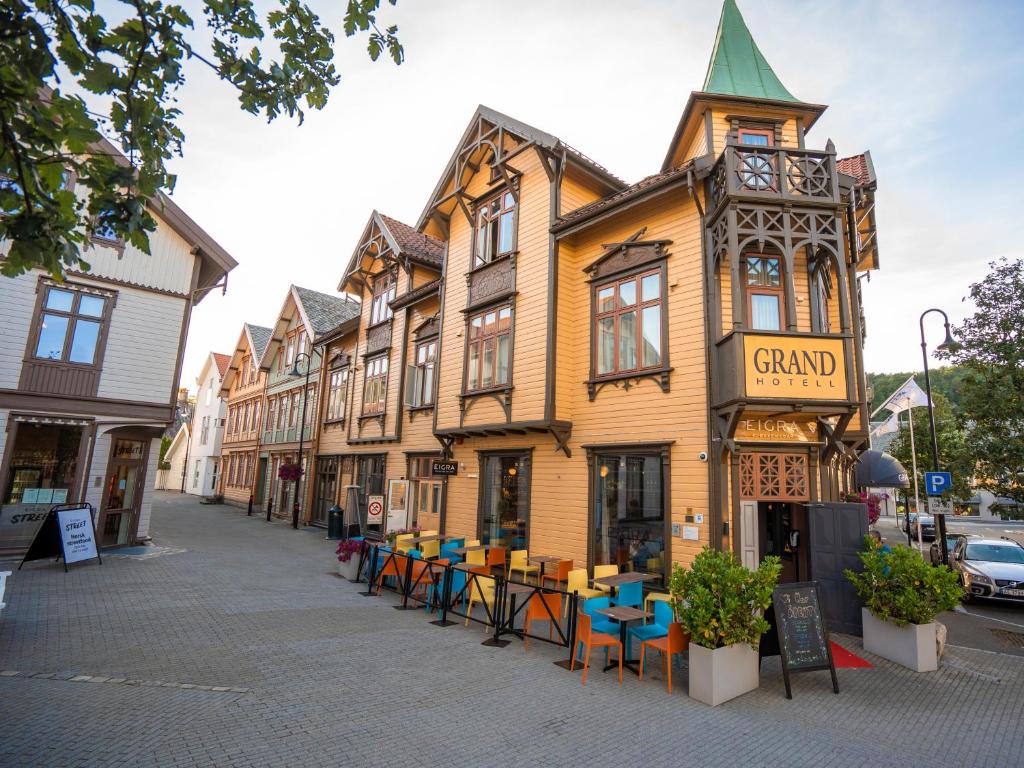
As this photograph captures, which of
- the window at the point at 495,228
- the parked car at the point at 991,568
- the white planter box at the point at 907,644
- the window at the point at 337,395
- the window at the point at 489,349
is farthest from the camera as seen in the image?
the window at the point at 337,395

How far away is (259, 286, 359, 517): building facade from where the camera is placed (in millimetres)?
26562

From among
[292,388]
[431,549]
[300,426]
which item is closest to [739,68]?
[431,549]

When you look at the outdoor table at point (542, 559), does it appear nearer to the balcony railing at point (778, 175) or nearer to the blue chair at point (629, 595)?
the blue chair at point (629, 595)

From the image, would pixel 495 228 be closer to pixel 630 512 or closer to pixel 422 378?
pixel 422 378

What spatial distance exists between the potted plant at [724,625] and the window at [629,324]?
5.52 meters

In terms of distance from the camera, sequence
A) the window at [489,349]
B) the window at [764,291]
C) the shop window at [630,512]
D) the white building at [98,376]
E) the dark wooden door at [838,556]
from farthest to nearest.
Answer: the window at [489,349] → the white building at [98,376] → the shop window at [630,512] → the window at [764,291] → the dark wooden door at [838,556]

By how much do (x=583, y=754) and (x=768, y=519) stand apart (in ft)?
27.9

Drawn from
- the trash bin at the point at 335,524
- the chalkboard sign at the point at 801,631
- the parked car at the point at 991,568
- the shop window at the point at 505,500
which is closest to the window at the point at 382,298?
the trash bin at the point at 335,524

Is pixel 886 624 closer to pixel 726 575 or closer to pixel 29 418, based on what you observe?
pixel 726 575

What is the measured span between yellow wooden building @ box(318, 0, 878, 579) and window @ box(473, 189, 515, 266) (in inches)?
2.6

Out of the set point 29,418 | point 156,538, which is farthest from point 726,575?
point 156,538

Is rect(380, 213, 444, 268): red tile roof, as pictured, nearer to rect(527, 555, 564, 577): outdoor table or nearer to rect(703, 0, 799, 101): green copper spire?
rect(703, 0, 799, 101): green copper spire

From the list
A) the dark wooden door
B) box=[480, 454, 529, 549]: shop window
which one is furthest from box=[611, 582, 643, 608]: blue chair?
box=[480, 454, 529, 549]: shop window

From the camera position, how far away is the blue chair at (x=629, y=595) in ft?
28.0
